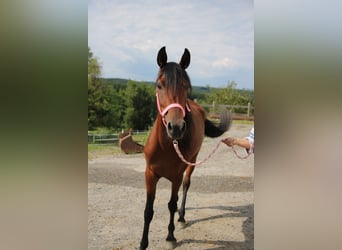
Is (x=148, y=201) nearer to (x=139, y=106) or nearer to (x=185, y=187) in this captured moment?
(x=185, y=187)

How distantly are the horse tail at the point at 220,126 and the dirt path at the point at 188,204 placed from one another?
46 mm

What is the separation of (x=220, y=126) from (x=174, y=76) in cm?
66

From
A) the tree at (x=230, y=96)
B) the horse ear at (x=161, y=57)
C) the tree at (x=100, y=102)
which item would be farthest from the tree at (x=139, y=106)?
the tree at (x=230, y=96)

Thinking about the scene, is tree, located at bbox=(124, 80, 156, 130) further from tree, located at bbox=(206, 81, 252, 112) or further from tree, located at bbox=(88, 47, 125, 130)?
tree, located at bbox=(206, 81, 252, 112)

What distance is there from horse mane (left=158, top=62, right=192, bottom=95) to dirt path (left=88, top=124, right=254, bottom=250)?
0.59 metres

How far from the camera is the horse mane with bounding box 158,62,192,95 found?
164cm

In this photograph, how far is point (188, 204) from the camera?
2117 mm

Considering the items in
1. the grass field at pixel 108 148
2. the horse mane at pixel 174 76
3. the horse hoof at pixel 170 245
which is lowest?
the horse hoof at pixel 170 245

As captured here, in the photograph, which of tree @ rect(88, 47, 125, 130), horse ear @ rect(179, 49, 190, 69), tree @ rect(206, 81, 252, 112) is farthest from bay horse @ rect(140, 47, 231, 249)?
tree @ rect(88, 47, 125, 130)

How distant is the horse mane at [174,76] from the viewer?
5.38ft

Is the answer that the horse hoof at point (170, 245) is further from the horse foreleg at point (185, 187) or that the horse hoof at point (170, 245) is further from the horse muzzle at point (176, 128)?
the horse muzzle at point (176, 128)
